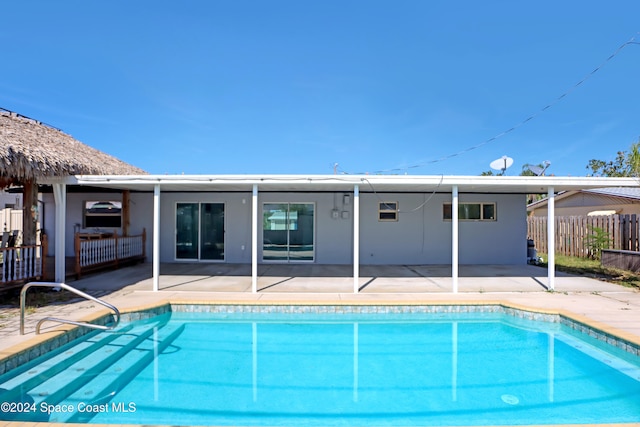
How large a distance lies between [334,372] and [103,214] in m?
10.8

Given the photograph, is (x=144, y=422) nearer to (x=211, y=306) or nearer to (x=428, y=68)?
(x=211, y=306)

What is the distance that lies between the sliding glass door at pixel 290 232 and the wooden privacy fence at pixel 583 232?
340 inches

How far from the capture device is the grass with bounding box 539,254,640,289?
27.8ft

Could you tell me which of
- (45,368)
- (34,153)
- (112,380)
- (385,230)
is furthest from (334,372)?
(385,230)

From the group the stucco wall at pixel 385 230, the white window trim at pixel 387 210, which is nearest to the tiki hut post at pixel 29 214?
the stucco wall at pixel 385 230

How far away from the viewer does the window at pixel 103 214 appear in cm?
1176

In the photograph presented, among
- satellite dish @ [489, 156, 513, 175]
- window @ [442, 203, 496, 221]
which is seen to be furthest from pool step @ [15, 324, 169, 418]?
satellite dish @ [489, 156, 513, 175]

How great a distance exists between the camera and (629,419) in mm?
3318

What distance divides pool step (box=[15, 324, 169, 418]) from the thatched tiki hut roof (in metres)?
3.81

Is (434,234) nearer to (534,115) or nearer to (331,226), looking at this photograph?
(331,226)

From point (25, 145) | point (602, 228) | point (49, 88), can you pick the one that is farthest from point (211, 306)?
point (49, 88)

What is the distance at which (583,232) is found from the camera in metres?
13.1

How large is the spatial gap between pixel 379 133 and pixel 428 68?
5.79 m

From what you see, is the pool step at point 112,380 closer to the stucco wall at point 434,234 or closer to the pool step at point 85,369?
the pool step at point 85,369
